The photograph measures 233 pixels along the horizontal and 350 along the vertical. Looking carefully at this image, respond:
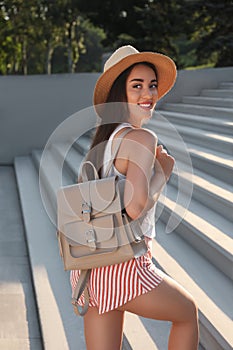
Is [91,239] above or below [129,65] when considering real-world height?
below

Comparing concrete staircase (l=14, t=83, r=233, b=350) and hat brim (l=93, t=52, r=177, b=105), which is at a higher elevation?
hat brim (l=93, t=52, r=177, b=105)

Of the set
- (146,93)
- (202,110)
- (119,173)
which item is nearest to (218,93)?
(202,110)

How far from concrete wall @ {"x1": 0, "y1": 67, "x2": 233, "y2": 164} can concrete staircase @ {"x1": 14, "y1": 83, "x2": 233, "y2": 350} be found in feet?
9.43

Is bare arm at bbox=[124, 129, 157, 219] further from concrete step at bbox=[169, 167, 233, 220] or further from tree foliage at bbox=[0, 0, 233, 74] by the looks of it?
tree foliage at bbox=[0, 0, 233, 74]

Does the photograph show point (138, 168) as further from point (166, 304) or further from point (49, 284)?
point (49, 284)

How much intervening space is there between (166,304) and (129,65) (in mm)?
808

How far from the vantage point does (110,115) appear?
217 cm

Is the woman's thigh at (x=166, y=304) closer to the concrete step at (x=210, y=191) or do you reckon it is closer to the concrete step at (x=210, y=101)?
the concrete step at (x=210, y=191)

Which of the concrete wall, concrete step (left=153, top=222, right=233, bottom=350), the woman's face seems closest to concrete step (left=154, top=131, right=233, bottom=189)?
concrete step (left=153, top=222, right=233, bottom=350)

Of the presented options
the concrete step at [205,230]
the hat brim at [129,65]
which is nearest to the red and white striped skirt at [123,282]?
the hat brim at [129,65]

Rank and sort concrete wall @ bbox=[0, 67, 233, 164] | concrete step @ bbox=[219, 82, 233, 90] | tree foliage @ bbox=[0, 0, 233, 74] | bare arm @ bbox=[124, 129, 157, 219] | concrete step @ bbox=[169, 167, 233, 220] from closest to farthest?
bare arm @ bbox=[124, 129, 157, 219], concrete step @ bbox=[169, 167, 233, 220], concrete step @ bbox=[219, 82, 233, 90], concrete wall @ bbox=[0, 67, 233, 164], tree foliage @ bbox=[0, 0, 233, 74]

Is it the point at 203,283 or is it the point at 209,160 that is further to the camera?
the point at 209,160

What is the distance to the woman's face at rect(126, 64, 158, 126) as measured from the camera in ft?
7.09

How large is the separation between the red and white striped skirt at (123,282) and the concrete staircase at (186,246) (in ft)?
1.25
